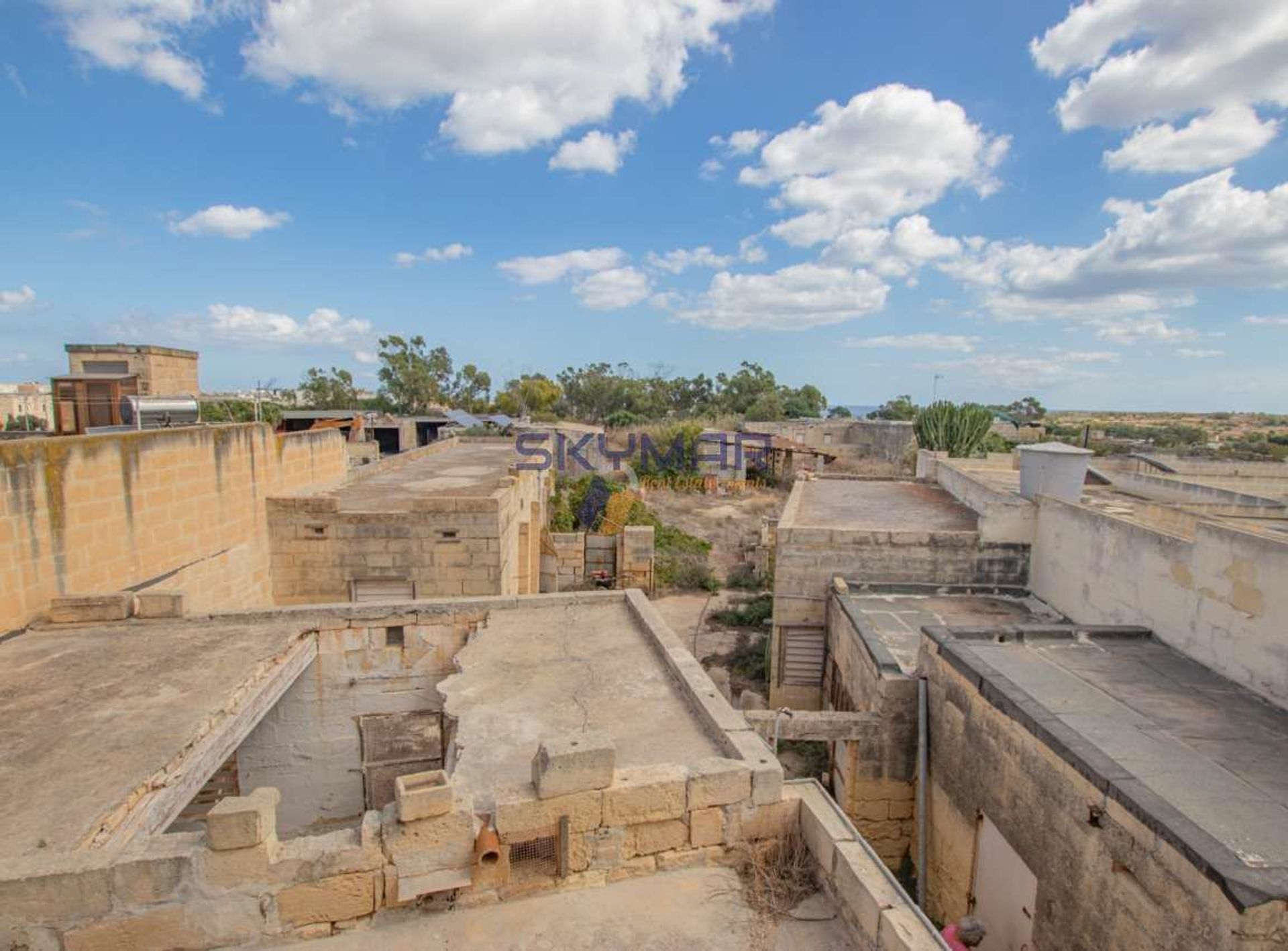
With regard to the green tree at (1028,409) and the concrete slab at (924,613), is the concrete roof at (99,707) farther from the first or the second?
the green tree at (1028,409)

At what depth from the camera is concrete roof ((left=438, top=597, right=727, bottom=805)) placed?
4613 mm

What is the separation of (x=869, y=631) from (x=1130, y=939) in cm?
454

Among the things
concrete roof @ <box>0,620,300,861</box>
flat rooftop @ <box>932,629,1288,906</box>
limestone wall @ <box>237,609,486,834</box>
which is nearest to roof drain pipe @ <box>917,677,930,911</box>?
flat rooftop @ <box>932,629,1288,906</box>

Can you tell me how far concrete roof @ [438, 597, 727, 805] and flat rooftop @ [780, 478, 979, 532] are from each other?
5.32m

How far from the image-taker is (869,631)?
8.81 m

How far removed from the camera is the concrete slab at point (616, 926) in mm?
3514

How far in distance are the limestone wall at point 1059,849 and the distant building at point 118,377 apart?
40.2 feet

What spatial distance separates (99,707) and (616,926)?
4.14 meters

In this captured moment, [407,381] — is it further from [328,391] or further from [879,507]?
[879,507]

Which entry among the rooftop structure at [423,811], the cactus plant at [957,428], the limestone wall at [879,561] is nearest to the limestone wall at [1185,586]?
the limestone wall at [879,561]

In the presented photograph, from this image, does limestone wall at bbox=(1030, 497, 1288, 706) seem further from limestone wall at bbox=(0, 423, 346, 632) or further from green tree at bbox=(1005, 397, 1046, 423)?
green tree at bbox=(1005, 397, 1046, 423)

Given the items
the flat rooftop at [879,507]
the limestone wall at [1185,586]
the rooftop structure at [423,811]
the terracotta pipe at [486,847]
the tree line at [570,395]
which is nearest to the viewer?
the rooftop structure at [423,811]

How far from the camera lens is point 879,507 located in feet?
47.5

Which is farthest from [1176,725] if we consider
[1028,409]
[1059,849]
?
[1028,409]
